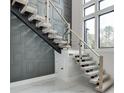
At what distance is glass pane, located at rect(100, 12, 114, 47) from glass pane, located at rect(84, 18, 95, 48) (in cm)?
44

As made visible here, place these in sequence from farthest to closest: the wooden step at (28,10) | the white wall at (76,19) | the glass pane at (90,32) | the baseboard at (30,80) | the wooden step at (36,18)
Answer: the white wall at (76,19), the glass pane at (90,32), the baseboard at (30,80), the wooden step at (36,18), the wooden step at (28,10)

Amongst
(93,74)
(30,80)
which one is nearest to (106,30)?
(93,74)

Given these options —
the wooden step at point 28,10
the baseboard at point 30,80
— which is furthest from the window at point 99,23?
the wooden step at point 28,10

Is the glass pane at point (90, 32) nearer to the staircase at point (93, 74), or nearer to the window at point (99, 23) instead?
the window at point (99, 23)

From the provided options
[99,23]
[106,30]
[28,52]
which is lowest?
[28,52]

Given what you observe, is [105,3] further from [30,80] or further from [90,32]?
[30,80]

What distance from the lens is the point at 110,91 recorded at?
11.9ft

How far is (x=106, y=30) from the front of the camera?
5113 millimetres

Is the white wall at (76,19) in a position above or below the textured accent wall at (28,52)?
above

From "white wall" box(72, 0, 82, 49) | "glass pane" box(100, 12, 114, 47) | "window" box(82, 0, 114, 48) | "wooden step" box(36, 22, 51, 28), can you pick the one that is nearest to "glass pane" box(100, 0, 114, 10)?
"window" box(82, 0, 114, 48)

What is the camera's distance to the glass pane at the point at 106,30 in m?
4.91

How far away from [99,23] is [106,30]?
508 millimetres

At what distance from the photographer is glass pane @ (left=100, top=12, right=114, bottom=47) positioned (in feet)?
16.1
